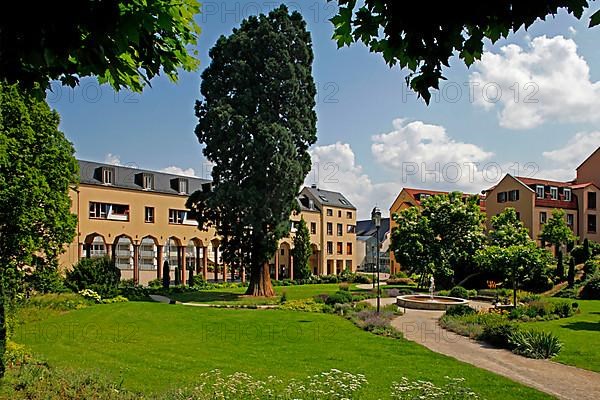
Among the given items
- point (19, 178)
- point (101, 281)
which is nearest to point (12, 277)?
point (19, 178)

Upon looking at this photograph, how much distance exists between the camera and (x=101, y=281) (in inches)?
1309

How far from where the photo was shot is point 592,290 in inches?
1260

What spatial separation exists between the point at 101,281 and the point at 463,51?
33322mm

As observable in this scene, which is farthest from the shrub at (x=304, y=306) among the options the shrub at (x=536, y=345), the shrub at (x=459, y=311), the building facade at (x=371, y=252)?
the building facade at (x=371, y=252)

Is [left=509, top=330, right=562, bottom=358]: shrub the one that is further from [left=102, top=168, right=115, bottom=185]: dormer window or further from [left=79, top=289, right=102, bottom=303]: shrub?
[left=102, top=168, right=115, bottom=185]: dormer window

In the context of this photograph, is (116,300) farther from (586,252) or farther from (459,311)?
(586,252)

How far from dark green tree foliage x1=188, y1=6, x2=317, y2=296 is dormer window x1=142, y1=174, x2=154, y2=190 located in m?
14.9

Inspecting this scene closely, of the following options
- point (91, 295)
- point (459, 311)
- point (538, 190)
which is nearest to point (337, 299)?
point (459, 311)

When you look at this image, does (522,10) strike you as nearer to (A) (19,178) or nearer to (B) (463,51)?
(B) (463,51)

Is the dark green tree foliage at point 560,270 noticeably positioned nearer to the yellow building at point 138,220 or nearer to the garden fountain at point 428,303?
the garden fountain at point 428,303

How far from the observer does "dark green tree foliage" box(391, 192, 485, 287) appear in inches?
1427

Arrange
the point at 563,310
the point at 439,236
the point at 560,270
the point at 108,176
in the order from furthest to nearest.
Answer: the point at 108,176, the point at 560,270, the point at 439,236, the point at 563,310

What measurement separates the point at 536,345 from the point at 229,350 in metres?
8.50

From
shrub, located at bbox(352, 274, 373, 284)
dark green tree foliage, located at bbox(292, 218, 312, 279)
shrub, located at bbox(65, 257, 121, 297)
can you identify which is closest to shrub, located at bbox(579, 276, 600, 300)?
shrub, located at bbox(352, 274, 373, 284)
